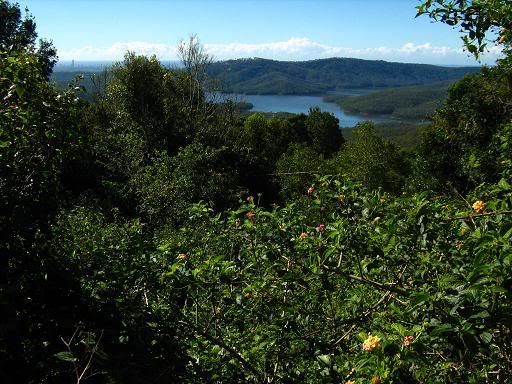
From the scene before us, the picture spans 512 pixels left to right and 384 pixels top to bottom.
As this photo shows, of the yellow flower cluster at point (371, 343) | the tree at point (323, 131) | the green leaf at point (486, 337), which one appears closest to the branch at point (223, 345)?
the yellow flower cluster at point (371, 343)

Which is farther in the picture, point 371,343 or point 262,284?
point 262,284

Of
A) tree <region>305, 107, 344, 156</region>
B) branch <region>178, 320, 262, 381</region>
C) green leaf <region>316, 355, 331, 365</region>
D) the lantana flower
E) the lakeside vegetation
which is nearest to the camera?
the lantana flower

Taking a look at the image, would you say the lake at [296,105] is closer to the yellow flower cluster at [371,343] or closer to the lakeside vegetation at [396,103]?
the lakeside vegetation at [396,103]

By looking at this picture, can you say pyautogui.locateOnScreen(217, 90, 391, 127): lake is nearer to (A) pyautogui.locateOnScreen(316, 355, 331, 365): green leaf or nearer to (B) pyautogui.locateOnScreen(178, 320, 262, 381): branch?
(B) pyautogui.locateOnScreen(178, 320, 262, 381): branch

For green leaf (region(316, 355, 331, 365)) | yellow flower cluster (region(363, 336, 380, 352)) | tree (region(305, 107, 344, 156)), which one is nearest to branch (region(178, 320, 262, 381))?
green leaf (region(316, 355, 331, 365))

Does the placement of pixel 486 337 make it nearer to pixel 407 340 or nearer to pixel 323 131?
pixel 407 340

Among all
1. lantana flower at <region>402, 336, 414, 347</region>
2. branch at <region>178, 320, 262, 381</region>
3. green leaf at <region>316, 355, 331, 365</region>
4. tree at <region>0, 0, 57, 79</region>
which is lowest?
branch at <region>178, 320, 262, 381</region>

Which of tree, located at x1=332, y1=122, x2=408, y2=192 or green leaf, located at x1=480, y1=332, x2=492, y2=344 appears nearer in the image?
green leaf, located at x1=480, y1=332, x2=492, y2=344

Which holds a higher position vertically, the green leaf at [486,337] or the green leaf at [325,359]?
the green leaf at [486,337]

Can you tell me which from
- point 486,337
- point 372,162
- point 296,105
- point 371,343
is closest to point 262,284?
point 371,343

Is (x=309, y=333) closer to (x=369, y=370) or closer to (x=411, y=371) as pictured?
(x=411, y=371)

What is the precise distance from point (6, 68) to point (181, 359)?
6.65 ft

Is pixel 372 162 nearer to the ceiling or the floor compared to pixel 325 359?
nearer to the floor

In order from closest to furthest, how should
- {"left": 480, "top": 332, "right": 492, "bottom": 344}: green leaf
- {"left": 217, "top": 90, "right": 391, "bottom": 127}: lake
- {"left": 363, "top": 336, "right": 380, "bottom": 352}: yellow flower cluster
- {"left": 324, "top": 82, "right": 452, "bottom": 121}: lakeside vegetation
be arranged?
{"left": 480, "top": 332, "right": 492, "bottom": 344}: green leaf
{"left": 363, "top": 336, "right": 380, "bottom": 352}: yellow flower cluster
{"left": 324, "top": 82, "right": 452, "bottom": 121}: lakeside vegetation
{"left": 217, "top": 90, "right": 391, "bottom": 127}: lake
